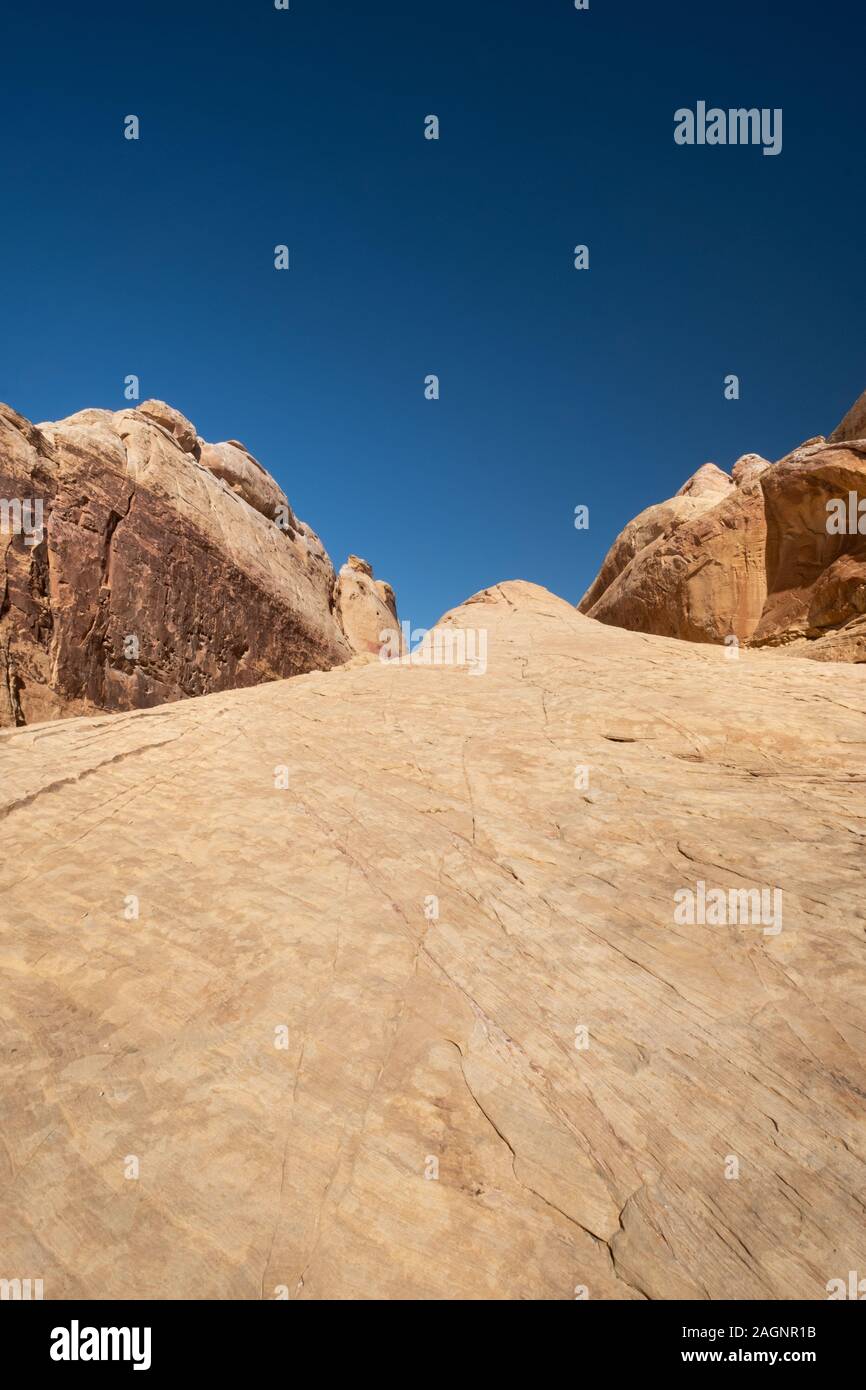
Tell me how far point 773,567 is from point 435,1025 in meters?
19.7

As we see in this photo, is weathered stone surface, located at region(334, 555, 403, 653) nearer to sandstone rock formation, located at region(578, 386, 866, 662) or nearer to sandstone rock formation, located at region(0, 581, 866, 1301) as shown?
sandstone rock formation, located at region(578, 386, 866, 662)

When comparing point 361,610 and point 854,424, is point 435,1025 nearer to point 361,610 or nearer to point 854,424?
point 854,424

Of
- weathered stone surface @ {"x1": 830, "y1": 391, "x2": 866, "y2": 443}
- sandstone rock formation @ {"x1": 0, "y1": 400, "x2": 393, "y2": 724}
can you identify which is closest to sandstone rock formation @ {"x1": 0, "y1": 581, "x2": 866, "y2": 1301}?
sandstone rock formation @ {"x1": 0, "y1": 400, "x2": 393, "y2": 724}

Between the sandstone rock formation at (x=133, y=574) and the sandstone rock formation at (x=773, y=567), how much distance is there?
12253 millimetres

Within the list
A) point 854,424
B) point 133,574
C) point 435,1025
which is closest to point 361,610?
point 133,574

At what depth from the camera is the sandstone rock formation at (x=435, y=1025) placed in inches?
115

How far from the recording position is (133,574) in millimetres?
15539

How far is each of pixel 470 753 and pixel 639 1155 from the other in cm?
513

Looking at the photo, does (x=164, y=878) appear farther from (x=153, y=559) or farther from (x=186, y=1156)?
(x=153, y=559)

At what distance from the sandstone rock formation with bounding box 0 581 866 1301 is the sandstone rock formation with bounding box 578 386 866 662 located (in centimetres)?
1146

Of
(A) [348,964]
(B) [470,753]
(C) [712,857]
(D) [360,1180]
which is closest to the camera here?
(D) [360,1180]
